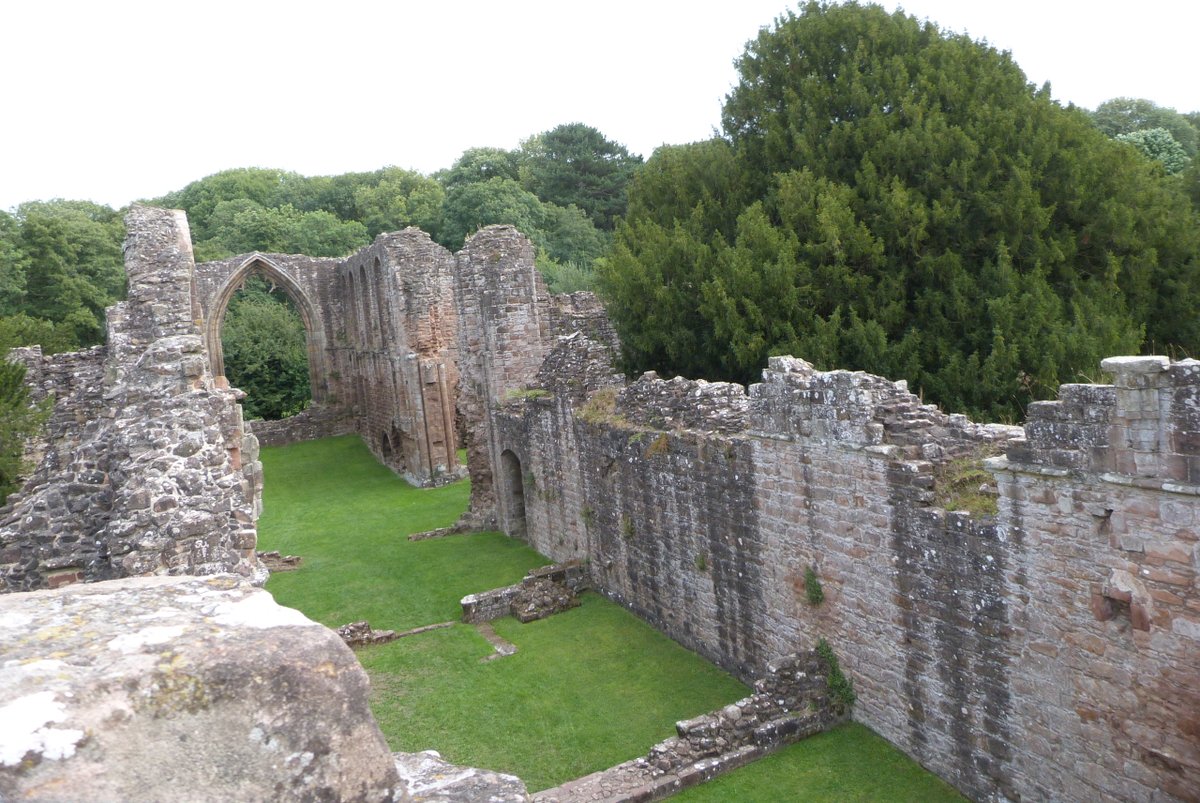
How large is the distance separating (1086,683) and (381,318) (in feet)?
75.3

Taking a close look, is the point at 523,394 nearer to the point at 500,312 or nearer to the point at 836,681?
the point at 500,312

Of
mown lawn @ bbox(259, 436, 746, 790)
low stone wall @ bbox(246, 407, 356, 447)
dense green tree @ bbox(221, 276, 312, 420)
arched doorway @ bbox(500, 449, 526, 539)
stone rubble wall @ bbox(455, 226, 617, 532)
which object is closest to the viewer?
mown lawn @ bbox(259, 436, 746, 790)

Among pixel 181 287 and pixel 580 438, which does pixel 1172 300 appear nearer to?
pixel 580 438

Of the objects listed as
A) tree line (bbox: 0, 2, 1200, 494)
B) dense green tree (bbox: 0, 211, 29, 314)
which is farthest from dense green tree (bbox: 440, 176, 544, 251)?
tree line (bbox: 0, 2, 1200, 494)

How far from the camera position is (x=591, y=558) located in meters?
13.4

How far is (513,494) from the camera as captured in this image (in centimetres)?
1697

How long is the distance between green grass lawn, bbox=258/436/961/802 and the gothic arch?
48.4 ft

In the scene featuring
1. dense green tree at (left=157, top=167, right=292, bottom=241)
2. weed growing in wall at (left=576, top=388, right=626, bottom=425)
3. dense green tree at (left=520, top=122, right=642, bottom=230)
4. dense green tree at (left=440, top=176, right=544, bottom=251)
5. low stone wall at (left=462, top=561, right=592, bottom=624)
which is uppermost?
dense green tree at (left=157, top=167, right=292, bottom=241)

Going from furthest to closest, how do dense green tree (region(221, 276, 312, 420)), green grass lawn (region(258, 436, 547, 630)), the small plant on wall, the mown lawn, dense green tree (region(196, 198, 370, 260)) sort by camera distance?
dense green tree (region(196, 198, 370, 260))
dense green tree (region(221, 276, 312, 420))
green grass lawn (region(258, 436, 547, 630))
the mown lawn
the small plant on wall

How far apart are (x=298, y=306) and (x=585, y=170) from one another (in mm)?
18644

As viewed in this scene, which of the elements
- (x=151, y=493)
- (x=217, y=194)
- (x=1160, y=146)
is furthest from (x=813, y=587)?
(x=217, y=194)

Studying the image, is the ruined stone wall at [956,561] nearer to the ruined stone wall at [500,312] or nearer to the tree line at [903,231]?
the tree line at [903,231]

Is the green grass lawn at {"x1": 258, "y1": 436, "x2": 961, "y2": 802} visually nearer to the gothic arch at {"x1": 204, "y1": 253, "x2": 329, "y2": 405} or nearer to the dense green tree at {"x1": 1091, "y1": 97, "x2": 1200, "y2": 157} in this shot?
the gothic arch at {"x1": 204, "y1": 253, "x2": 329, "y2": 405}

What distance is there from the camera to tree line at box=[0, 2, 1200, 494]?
12.0 meters
